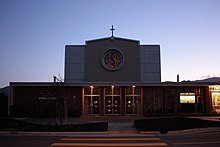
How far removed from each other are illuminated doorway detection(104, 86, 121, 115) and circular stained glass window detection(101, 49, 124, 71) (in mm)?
5625

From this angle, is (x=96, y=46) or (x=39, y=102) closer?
(x=39, y=102)

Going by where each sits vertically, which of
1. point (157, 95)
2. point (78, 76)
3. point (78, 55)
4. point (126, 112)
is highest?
point (78, 55)

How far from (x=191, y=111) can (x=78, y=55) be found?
58.2 feet

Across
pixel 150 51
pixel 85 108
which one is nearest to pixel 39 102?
pixel 85 108

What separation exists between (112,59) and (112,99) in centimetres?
752

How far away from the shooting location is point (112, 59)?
37781 mm

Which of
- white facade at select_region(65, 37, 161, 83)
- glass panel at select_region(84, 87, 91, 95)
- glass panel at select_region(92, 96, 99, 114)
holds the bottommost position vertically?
glass panel at select_region(92, 96, 99, 114)

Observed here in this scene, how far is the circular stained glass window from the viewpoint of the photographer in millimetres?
37625

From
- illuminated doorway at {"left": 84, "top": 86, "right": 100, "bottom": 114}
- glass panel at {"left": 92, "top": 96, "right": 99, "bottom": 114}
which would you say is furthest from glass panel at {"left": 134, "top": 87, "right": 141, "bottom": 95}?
glass panel at {"left": 92, "top": 96, "right": 99, "bottom": 114}

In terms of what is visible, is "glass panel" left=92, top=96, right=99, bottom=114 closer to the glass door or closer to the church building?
the church building

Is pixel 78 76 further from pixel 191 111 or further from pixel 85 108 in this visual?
pixel 191 111

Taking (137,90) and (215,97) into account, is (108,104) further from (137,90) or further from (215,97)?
(215,97)

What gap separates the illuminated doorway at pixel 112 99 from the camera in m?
32.4

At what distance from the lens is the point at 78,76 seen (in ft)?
126
